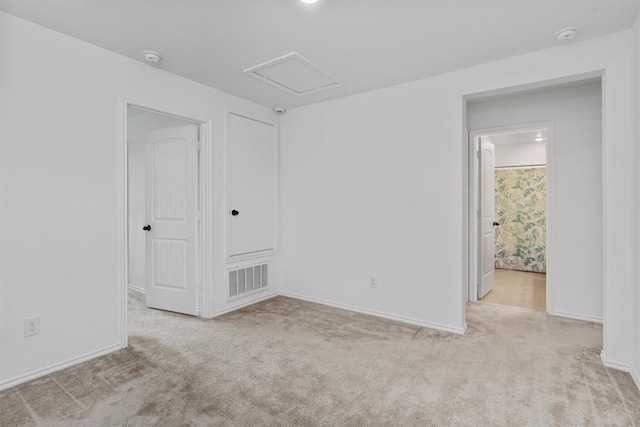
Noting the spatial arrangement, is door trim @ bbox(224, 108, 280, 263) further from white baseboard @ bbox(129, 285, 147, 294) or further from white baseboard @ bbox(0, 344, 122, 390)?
white baseboard @ bbox(129, 285, 147, 294)

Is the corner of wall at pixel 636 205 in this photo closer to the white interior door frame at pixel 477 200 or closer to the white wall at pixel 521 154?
the white interior door frame at pixel 477 200

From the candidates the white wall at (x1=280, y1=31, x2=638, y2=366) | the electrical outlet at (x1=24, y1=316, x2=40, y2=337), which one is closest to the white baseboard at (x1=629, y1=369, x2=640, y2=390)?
the white wall at (x1=280, y1=31, x2=638, y2=366)

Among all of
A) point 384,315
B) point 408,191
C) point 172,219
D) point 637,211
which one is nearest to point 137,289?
point 172,219

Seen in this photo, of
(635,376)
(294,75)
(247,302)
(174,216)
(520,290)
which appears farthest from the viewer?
(520,290)

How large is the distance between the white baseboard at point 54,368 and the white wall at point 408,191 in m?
2.10

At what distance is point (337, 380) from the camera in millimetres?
2238

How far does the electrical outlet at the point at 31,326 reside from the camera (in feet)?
7.29

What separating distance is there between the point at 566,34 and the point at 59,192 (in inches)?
147

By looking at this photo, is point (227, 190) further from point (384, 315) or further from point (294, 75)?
point (384, 315)

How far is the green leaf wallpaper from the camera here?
6023 mm

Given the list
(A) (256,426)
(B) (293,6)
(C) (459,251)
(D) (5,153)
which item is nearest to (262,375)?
(A) (256,426)

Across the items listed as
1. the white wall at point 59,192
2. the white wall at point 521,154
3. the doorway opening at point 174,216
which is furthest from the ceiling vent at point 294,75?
the white wall at point 521,154

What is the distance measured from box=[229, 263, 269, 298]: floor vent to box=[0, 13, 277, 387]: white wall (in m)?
1.24

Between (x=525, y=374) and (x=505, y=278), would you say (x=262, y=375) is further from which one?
(x=505, y=278)
